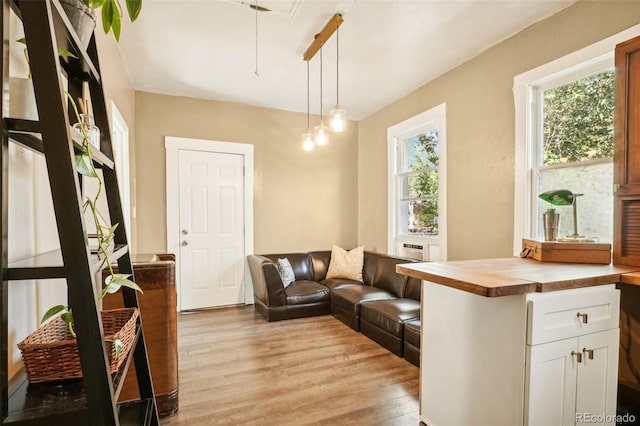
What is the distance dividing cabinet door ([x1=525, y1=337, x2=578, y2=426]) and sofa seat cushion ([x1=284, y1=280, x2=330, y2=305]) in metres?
2.70

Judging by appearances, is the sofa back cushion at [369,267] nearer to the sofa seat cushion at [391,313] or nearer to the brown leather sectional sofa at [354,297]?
the brown leather sectional sofa at [354,297]

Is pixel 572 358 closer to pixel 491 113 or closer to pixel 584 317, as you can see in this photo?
pixel 584 317

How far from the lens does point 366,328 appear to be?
3244 millimetres

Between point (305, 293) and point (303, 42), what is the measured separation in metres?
2.67

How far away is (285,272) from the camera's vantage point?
4.06 meters

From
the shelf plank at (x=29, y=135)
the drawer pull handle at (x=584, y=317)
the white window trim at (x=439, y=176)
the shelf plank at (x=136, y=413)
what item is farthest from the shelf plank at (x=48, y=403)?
the white window trim at (x=439, y=176)

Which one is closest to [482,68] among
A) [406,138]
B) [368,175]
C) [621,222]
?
[406,138]

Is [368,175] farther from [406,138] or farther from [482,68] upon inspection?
[482,68]

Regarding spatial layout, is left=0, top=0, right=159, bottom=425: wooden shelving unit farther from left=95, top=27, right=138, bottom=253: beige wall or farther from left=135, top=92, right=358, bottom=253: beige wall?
left=135, top=92, right=358, bottom=253: beige wall

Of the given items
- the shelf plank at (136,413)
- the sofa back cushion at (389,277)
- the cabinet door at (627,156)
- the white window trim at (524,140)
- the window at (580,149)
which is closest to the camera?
the shelf plank at (136,413)

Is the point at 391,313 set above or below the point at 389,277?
below

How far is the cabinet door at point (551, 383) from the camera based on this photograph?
4.34 ft

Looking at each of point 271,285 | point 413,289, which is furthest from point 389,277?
point 271,285

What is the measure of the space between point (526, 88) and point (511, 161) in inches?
23.0
